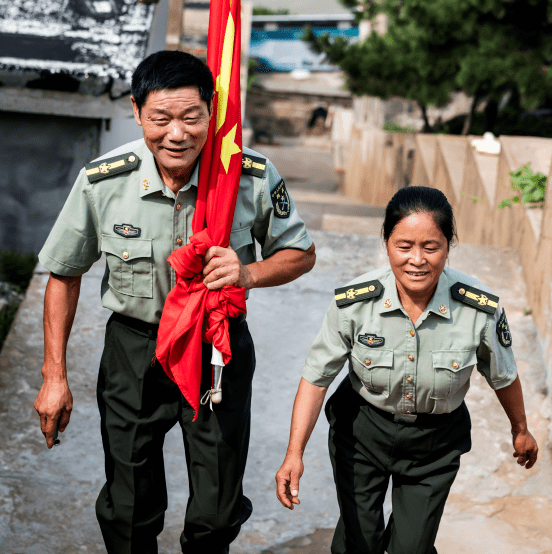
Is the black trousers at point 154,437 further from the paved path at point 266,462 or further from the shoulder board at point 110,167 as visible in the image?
the paved path at point 266,462

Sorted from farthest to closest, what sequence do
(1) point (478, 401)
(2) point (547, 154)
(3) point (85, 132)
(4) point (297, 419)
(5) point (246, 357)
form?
(3) point (85, 132) < (2) point (547, 154) < (1) point (478, 401) < (5) point (246, 357) < (4) point (297, 419)

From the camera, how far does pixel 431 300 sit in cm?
229

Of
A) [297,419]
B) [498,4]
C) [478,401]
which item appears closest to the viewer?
[297,419]

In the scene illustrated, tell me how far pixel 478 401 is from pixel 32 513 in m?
2.36

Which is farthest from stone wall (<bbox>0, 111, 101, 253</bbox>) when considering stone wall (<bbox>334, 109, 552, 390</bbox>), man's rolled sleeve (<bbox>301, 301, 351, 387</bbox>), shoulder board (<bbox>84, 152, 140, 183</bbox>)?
man's rolled sleeve (<bbox>301, 301, 351, 387</bbox>)

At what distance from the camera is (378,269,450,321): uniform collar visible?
2287 mm

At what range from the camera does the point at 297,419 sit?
233 centimetres

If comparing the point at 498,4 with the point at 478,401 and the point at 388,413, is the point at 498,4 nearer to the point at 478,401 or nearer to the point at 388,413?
the point at 478,401

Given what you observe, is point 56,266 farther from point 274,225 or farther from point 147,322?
point 274,225

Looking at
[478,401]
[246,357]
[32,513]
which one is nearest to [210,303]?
[246,357]

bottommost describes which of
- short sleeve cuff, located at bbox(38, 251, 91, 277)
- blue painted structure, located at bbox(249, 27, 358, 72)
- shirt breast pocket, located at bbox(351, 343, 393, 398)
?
shirt breast pocket, located at bbox(351, 343, 393, 398)

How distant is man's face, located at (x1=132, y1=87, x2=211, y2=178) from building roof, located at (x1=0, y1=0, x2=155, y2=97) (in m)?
4.25

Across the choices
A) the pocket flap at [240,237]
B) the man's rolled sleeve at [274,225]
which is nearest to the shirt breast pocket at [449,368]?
the man's rolled sleeve at [274,225]

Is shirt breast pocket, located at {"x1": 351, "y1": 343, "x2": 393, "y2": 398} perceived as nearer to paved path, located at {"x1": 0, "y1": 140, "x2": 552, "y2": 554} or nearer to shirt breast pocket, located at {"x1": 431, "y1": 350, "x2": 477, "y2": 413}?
shirt breast pocket, located at {"x1": 431, "y1": 350, "x2": 477, "y2": 413}
